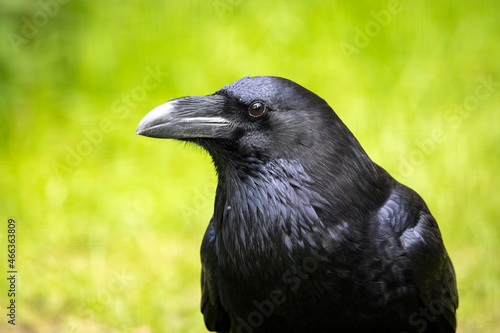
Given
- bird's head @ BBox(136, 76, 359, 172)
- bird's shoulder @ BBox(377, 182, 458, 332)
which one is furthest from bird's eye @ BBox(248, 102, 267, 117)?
bird's shoulder @ BBox(377, 182, 458, 332)

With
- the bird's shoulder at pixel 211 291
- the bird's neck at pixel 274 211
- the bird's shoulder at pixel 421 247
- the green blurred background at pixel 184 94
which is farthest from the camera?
the green blurred background at pixel 184 94

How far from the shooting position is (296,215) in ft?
11.4

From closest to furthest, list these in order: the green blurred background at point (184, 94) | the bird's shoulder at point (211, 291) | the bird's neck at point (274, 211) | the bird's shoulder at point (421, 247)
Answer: the bird's neck at point (274, 211), the bird's shoulder at point (421, 247), the bird's shoulder at point (211, 291), the green blurred background at point (184, 94)

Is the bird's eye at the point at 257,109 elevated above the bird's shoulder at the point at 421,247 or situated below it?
above

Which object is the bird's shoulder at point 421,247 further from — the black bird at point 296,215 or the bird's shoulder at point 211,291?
the bird's shoulder at point 211,291

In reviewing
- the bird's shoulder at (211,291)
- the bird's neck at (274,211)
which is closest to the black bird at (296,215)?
the bird's neck at (274,211)

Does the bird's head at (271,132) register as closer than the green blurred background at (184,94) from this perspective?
Yes

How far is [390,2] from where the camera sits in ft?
25.0

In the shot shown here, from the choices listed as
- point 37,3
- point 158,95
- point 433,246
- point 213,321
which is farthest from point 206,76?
point 433,246

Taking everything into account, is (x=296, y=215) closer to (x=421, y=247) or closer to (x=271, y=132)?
(x=271, y=132)

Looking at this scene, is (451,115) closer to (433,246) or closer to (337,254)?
(433,246)

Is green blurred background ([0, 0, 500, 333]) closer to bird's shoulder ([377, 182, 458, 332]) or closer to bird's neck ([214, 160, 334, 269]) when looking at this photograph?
bird's shoulder ([377, 182, 458, 332])

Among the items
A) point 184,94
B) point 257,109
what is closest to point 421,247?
point 257,109

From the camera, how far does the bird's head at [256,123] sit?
11.4 feet
